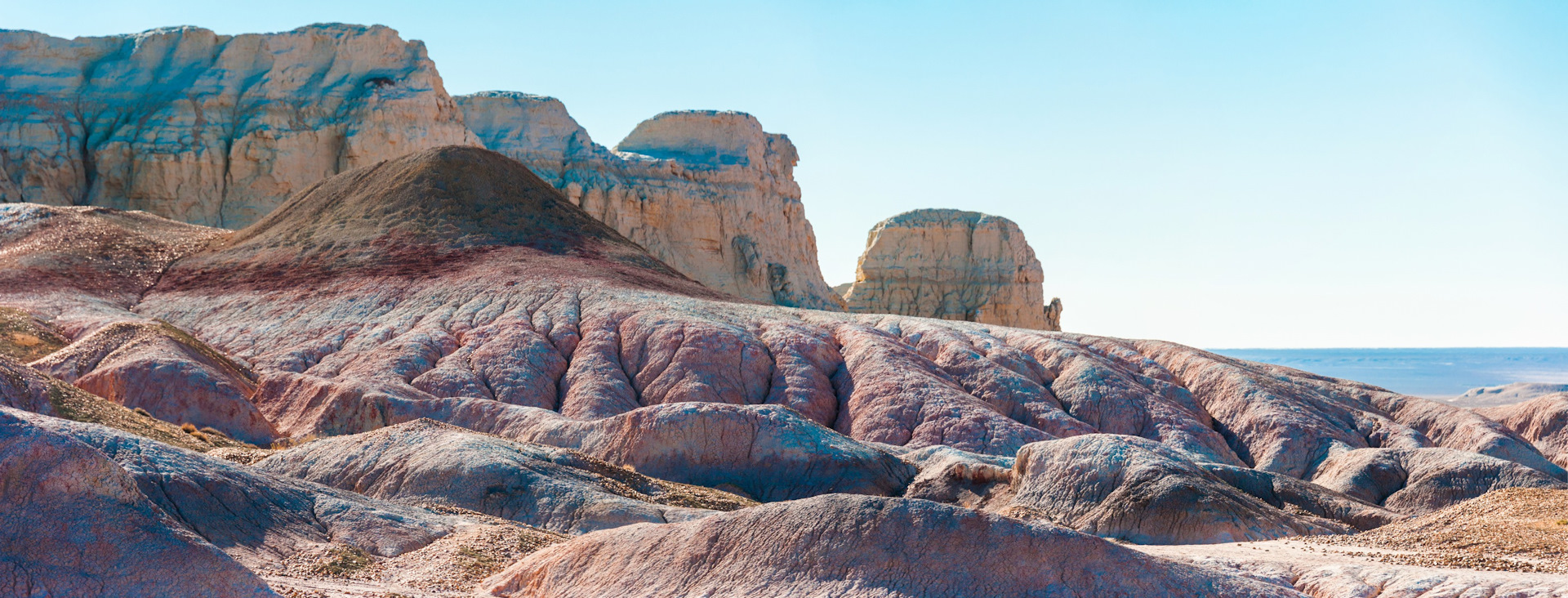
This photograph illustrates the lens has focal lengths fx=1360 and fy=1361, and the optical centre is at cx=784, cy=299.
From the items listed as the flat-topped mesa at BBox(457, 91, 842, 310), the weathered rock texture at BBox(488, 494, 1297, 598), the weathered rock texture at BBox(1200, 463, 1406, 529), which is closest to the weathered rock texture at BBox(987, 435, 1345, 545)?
the weathered rock texture at BBox(1200, 463, 1406, 529)

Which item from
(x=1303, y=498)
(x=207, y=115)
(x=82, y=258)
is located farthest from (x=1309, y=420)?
(x=207, y=115)

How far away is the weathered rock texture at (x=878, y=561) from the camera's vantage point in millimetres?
14234

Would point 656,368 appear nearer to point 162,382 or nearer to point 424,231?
point 162,382

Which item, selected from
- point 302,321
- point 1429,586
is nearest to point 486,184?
point 302,321

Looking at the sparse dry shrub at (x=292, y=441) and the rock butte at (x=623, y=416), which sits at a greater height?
the rock butte at (x=623, y=416)

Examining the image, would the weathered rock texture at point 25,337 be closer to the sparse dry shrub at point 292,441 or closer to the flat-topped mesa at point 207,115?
the sparse dry shrub at point 292,441

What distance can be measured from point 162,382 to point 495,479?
1377 cm

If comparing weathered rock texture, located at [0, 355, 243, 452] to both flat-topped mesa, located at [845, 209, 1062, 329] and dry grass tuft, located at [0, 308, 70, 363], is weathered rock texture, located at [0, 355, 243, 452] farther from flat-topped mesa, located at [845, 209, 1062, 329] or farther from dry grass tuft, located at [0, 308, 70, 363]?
flat-topped mesa, located at [845, 209, 1062, 329]

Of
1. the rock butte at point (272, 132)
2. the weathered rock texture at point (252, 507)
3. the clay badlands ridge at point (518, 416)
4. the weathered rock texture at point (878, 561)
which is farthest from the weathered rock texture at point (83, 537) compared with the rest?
the rock butte at point (272, 132)

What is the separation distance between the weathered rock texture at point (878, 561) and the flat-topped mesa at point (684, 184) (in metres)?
66.9

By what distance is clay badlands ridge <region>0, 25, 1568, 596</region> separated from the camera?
1470 centimetres

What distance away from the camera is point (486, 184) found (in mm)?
53000

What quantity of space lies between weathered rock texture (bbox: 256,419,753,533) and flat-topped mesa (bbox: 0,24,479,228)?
47.5m

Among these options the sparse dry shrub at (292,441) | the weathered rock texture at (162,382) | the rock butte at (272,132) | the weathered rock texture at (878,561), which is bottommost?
the sparse dry shrub at (292,441)
